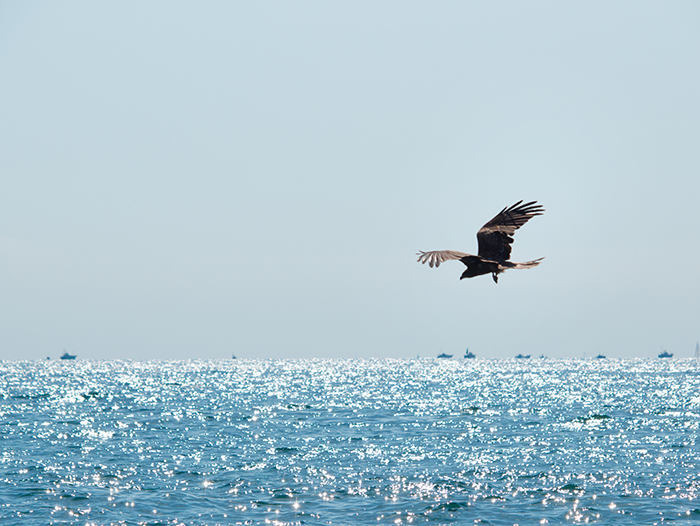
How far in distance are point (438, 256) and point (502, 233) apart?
2.17m

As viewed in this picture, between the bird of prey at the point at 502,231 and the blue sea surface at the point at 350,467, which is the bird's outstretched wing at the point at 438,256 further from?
the blue sea surface at the point at 350,467

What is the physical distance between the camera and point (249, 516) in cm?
2862

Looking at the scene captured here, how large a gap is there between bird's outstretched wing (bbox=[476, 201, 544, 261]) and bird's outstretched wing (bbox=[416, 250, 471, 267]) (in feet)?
4.47

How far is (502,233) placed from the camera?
14.5 m

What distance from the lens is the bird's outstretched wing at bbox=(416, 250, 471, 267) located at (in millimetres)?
12859

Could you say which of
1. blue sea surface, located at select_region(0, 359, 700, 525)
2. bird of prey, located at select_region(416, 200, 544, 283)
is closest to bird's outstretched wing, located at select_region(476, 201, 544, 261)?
bird of prey, located at select_region(416, 200, 544, 283)

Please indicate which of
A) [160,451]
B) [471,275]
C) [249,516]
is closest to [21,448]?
[160,451]

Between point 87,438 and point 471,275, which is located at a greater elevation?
point 471,275

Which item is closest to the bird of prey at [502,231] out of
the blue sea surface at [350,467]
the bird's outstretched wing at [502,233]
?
the bird's outstretched wing at [502,233]

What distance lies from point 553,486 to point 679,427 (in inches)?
1214

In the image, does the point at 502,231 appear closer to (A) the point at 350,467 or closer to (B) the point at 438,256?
(B) the point at 438,256

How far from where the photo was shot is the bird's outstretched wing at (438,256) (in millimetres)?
12859

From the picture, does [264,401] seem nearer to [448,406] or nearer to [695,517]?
[448,406]

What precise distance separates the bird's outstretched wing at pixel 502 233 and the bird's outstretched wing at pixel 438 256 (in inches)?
53.6
